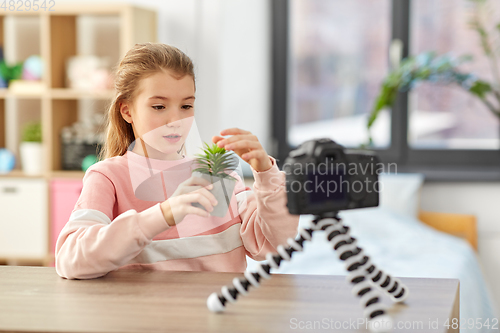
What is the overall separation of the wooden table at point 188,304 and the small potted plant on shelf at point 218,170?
4.4 inches

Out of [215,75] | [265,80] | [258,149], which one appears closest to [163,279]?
[258,149]

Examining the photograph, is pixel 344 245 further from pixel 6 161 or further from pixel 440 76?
pixel 6 161

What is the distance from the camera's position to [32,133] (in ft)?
8.63

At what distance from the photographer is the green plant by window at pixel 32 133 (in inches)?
103

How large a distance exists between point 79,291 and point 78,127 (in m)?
2.07

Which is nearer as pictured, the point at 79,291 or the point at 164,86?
the point at 79,291

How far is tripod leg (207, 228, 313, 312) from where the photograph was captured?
60cm

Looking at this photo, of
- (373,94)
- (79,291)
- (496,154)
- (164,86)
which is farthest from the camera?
(373,94)

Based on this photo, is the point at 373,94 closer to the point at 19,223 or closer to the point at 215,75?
the point at 215,75

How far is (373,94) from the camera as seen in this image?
2.95 m

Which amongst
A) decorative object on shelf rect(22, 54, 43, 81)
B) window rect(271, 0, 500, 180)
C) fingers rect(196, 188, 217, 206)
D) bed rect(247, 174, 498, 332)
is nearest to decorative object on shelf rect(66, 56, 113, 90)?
decorative object on shelf rect(22, 54, 43, 81)

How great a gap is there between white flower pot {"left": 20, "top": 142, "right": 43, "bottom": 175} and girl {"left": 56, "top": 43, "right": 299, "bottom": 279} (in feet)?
5.82

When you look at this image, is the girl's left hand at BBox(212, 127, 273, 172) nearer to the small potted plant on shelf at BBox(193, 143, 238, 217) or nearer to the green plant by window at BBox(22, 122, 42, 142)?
the small potted plant on shelf at BBox(193, 143, 238, 217)

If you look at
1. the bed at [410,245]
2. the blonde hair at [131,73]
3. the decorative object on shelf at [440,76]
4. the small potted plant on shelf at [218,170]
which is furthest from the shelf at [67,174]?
the small potted plant on shelf at [218,170]
